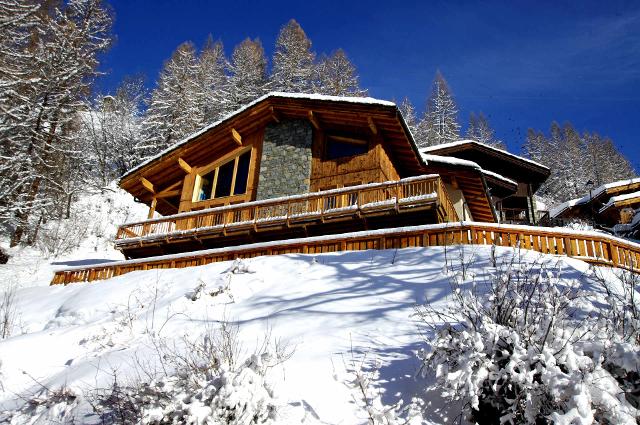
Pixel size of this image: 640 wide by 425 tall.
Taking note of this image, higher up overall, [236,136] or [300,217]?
[236,136]

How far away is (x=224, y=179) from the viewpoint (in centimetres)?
1866

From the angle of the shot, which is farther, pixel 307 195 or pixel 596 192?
pixel 596 192

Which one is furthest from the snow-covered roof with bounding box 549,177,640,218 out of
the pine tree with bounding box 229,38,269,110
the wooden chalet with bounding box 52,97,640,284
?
the pine tree with bounding box 229,38,269,110

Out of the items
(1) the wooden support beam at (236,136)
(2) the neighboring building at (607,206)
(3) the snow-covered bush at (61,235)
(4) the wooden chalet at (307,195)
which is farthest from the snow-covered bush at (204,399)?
(2) the neighboring building at (607,206)

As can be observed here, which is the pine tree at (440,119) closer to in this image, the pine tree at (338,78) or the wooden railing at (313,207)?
the pine tree at (338,78)

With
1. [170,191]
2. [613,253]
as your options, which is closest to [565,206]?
[613,253]

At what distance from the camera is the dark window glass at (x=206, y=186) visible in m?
18.9

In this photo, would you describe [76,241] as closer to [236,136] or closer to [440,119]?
[236,136]

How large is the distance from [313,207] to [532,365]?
10.7 metres

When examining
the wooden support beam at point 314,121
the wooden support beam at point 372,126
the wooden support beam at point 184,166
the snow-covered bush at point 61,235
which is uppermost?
the wooden support beam at point 314,121

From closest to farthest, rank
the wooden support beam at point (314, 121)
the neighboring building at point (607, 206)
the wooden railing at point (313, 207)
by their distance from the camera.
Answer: the wooden railing at point (313, 207)
the wooden support beam at point (314, 121)
the neighboring building at point (607, 206)

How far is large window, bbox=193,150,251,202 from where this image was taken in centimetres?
1811

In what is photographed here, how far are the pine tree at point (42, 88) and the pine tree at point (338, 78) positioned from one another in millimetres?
18423

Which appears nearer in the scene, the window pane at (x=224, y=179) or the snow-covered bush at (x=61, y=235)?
the window pane at (x=224, y=179)
